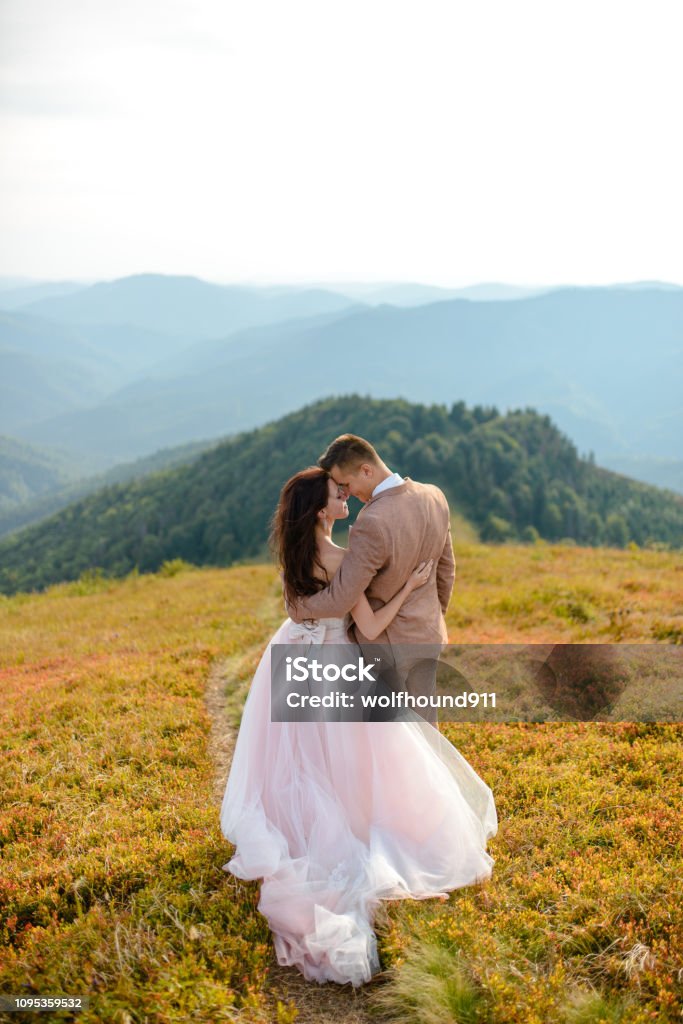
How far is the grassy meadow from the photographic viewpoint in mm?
4680

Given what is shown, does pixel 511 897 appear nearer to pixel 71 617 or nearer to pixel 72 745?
pixel 72 745

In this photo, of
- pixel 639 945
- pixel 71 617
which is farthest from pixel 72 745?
pixel 71 617

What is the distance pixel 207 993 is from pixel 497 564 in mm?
17080

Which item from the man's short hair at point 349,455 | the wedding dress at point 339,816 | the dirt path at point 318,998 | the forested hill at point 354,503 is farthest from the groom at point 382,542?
the forested hill at point 354,503

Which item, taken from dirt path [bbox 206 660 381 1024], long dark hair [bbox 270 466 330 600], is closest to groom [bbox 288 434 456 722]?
long dark hair [bbox 270 466 330 600]

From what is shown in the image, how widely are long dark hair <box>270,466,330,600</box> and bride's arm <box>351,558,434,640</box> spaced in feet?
1.16

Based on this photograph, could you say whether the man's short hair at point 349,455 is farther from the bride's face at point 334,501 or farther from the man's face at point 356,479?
the bride's face at point 334,501

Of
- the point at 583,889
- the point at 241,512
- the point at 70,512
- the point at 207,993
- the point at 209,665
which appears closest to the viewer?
the point at 207,993

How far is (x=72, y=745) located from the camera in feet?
28.8

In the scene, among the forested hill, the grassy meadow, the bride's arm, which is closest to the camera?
the grassy meadow

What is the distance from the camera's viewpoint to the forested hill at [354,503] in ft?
294

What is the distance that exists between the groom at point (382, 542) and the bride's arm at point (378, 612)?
0.22 ft

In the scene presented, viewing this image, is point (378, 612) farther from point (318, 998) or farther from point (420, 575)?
point (318, 998)

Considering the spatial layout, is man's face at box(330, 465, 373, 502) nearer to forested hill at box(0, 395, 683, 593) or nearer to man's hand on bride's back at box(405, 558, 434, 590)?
man's hand on bride's back at box(405, 558, 434, 590)
